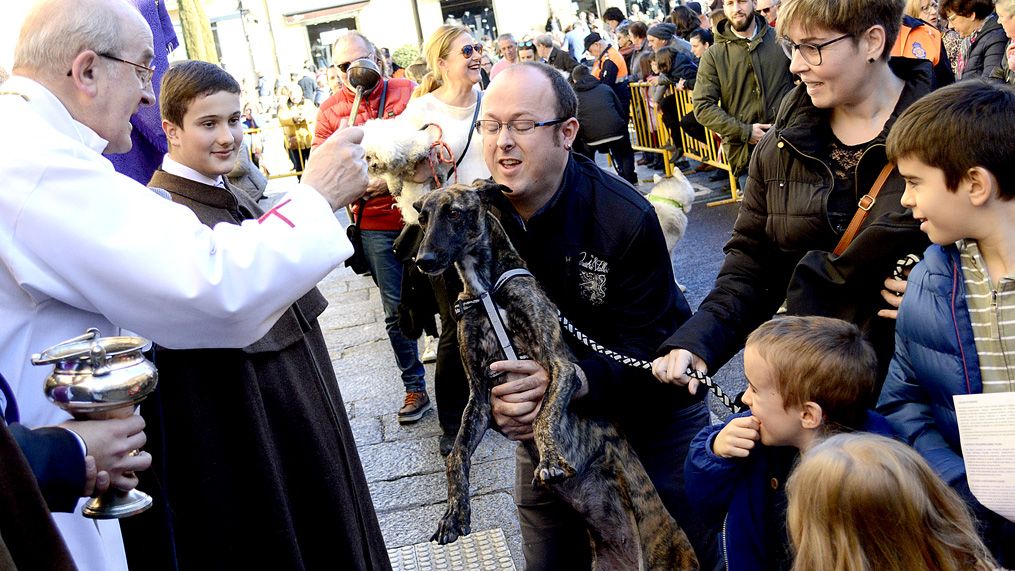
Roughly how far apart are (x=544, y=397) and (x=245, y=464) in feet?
3.15

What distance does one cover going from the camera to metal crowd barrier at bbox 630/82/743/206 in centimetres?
1143

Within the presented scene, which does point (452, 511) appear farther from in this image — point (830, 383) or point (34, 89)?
point (34, 89)

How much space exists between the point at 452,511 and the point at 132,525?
924mm

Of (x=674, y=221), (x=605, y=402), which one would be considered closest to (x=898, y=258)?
(x=605, y=402)

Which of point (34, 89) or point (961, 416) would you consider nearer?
point (961, 416)

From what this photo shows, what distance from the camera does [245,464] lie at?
9.91 feet

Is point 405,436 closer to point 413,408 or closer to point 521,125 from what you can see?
point 413,408

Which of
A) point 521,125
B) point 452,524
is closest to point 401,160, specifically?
point 521,125

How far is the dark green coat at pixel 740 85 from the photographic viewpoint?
8469mm

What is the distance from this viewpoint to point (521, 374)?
289cm

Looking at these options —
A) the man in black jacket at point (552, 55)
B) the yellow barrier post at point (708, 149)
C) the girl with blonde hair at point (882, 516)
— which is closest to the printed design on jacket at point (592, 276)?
the girl with blonde hair at point (882, 516)

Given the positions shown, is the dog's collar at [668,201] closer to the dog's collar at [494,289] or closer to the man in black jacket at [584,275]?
the man in black jacket at [584,275]

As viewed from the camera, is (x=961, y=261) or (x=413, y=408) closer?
(x=961, y=261)

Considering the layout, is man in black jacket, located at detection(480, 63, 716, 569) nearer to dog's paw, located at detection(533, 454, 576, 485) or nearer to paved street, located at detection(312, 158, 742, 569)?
dog's paw, located at detection(533, 454, 576, 485)
